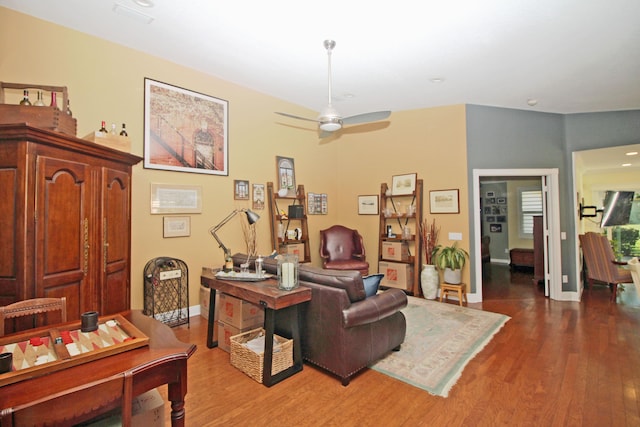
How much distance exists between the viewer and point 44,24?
3186 millimetres

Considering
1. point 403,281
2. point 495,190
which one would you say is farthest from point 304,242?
point 495,190

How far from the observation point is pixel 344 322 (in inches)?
96.8

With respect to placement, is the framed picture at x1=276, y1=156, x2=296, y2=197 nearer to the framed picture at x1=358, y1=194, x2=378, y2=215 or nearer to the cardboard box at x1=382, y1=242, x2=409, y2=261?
the framed picture at x1=358, y1=194, x2=378, y2=215

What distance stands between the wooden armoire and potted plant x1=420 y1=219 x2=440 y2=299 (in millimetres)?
4277

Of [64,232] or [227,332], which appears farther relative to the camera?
[227,332]

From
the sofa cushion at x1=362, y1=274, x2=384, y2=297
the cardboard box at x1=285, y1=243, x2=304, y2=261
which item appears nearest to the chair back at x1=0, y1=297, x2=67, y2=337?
the sofa cushion at x1=362, y1=274, x2=384, y2=297

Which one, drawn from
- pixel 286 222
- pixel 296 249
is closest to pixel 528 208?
pixel 296 249

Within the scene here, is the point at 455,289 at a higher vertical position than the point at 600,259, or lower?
lower

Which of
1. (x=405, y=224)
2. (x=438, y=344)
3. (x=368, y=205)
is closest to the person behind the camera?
(x=438, y=344)

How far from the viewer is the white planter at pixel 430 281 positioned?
5.08 m

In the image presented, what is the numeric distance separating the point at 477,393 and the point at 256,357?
1796 millimetres

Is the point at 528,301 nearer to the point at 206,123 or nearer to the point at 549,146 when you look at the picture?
the point at 549,146

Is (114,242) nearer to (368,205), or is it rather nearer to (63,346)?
(63,346)

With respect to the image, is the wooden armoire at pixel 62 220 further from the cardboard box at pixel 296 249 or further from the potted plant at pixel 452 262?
the potted plant at pixel 452 262
